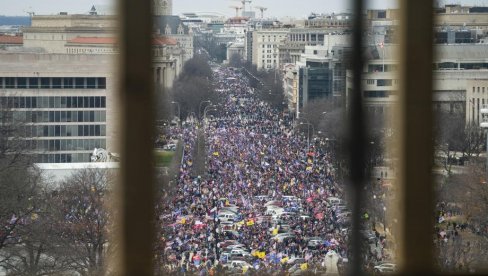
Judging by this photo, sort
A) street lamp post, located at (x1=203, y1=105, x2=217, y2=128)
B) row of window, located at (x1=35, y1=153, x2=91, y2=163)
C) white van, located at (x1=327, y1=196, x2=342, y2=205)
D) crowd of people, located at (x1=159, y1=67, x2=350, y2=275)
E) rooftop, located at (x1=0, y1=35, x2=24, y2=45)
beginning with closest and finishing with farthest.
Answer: crowd of people, located at (x1=159, y1=67, x2=350, y2=275), white van, located at (x1=327, y1=196, x2=342, y2=205), row of window, located at (x1=35, y1=153, x2=91, y2=163), street lamp post, located at (x1=203, y1=105, x2=217, y2=128), rooftop, located at (x1=0, y1=35, x2=24, y2=45)

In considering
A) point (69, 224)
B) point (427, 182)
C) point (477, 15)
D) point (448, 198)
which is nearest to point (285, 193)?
point (448, 198)

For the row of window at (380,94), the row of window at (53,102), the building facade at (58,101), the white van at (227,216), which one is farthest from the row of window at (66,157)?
the row of window at (380,94)

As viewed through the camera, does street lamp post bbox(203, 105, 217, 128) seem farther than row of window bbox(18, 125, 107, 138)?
Yes

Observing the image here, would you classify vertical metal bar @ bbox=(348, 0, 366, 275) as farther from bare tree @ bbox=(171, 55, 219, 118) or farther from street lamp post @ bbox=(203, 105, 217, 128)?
street lamp post @ bbox=(203, 105, 217, 128)

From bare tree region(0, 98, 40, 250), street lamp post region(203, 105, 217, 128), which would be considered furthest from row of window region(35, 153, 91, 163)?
street lamp post region(203, 105, 217, 128)

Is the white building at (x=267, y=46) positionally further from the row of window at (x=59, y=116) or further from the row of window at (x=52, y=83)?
the row of window at (x=59, y=116)

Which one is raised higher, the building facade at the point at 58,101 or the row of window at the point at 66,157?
the building facade at the point at 58,101
